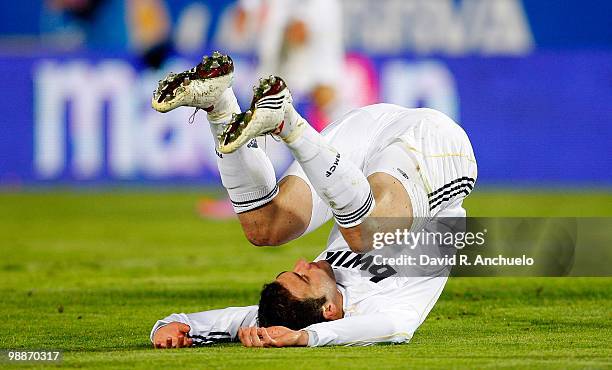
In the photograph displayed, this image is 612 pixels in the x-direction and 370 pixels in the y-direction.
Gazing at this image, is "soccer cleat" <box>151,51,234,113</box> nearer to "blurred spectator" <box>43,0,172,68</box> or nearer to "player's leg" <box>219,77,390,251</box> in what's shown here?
"player's leg" <box>219,77,390,251</box>

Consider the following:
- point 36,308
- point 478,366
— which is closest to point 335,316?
point 478,366

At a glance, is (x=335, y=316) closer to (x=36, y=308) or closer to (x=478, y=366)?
(x=478, y=366)

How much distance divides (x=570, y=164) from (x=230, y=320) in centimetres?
1213

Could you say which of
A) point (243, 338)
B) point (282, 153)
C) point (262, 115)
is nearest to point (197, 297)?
point (243, 338)

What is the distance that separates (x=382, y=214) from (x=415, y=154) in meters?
0.59

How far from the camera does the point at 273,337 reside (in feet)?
20.4

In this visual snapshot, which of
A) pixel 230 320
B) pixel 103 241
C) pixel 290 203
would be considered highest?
pixel 290 203

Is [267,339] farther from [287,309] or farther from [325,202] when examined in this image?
[325,202]

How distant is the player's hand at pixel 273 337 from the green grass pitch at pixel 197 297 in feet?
0.17

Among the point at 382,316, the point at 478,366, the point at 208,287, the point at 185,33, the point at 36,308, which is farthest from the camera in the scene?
the point at 185,33

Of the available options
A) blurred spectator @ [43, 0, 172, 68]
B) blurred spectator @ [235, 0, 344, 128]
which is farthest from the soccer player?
blurred spectator @ [43, 0, 172, 68]

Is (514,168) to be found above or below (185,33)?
below

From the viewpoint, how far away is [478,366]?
221 inches

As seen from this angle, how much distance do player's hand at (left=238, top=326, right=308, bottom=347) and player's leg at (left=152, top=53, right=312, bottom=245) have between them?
95 centimetres
